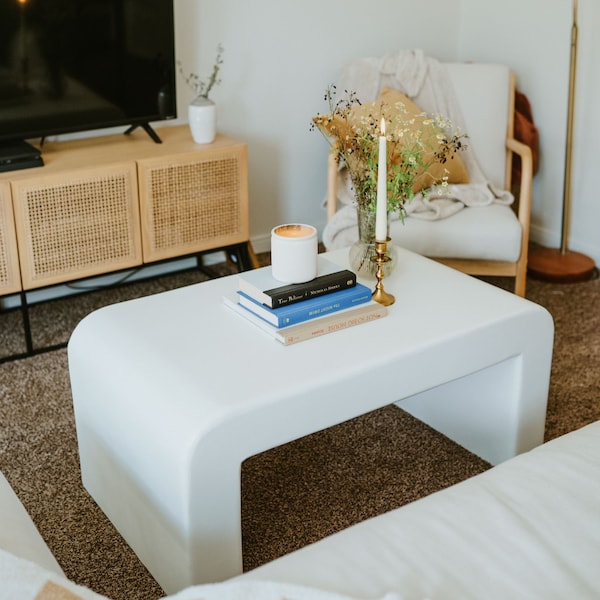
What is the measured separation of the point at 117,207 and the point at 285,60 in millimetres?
1034

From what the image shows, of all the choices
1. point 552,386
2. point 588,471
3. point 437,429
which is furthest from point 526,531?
point 552,386

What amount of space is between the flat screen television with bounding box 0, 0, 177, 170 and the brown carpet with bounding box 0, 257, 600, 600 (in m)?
0.75

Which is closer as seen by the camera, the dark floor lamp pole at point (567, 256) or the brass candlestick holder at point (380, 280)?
the brass candlestick holder at point (380, 280)

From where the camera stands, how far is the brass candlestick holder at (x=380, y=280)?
194 centimetres

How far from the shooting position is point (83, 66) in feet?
9.16

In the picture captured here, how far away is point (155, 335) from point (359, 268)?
54cm

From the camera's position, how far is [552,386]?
8.34 feet

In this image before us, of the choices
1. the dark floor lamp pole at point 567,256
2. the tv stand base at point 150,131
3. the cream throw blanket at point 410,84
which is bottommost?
the dark floor lamp pole at point 567,256

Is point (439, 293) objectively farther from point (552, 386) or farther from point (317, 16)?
point (317, 16)

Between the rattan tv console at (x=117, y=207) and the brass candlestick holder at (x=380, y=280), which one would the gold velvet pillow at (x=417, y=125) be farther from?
the brass candlestick holder at (x=380, y=280)

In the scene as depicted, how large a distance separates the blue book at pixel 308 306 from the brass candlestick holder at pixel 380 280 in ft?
0.17

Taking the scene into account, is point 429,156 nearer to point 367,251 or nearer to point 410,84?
point 410,84

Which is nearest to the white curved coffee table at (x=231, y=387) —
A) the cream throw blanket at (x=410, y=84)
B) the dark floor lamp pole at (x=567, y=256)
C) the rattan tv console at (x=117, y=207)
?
the rattan tv console at (x=117, y=207)

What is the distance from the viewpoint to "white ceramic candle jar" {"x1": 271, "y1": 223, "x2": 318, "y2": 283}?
1875 millimetres
